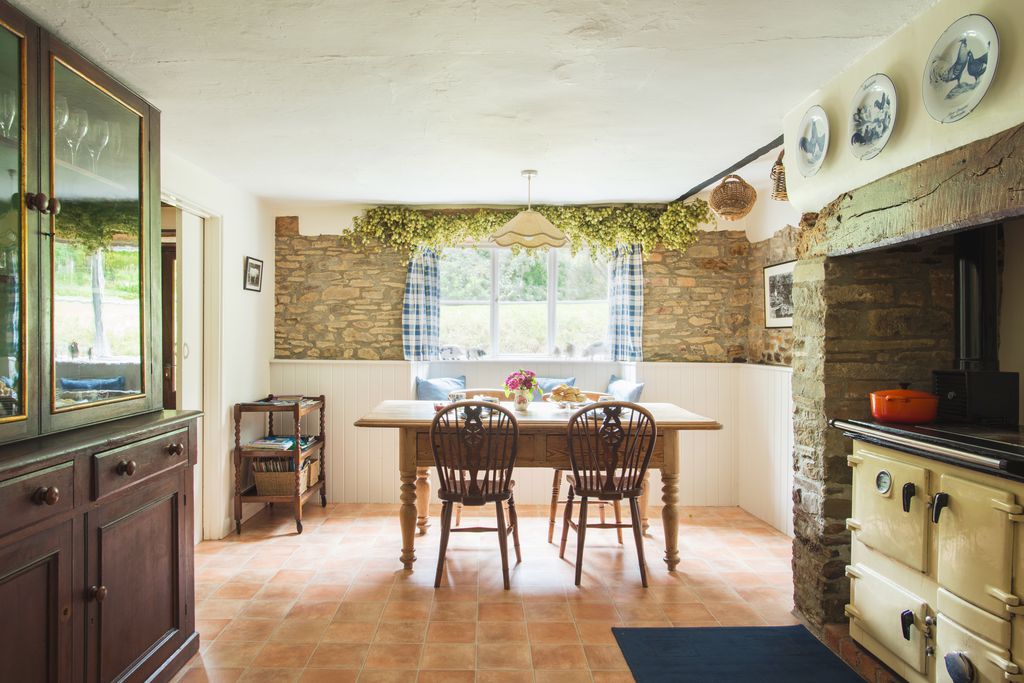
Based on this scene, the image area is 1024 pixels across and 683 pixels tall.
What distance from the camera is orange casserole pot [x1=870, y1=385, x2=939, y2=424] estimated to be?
2377mm

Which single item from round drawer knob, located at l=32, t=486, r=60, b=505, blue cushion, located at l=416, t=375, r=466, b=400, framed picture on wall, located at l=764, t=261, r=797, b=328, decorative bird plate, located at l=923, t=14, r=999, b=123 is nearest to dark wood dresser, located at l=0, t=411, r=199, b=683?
round drawer knob, located at l=32, t=486, r=60, b=505

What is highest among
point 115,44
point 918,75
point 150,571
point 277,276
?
point 115,44

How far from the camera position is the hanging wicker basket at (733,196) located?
3666 millimetres

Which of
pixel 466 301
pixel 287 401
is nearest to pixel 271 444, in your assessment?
pixel 287 401

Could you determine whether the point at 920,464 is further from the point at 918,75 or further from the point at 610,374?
the point at 610,374

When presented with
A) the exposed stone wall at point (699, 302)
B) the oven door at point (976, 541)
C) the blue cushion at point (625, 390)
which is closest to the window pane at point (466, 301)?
the blue cushion at point (625, 390)

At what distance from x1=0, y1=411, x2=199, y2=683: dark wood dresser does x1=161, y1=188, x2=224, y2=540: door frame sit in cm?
166

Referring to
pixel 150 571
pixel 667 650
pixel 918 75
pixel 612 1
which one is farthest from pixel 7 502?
pixel 918 75

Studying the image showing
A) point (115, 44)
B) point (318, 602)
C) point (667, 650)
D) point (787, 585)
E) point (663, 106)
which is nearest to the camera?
point (115, 44)

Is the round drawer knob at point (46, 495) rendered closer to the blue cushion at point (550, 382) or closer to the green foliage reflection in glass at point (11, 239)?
the green foliage reflection in glass at point (11, 239)

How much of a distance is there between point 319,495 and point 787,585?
11.8 feet

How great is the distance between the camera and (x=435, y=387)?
4949mm

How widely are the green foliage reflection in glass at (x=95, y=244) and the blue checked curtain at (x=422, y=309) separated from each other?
2.65m

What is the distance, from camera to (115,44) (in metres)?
2.27
